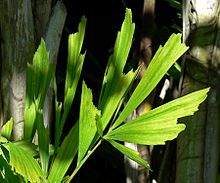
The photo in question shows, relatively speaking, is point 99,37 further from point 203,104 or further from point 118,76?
point 118,76

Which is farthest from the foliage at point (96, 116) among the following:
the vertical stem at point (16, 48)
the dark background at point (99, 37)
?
the dark background at point (99, 37)

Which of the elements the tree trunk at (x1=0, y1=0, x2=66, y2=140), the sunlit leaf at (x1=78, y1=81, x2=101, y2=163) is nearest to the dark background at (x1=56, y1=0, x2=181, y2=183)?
the tree trunk at (x1=0, y1=0, x2=66, y2=140)

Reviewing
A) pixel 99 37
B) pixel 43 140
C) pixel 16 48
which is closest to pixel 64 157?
pixel 43 140

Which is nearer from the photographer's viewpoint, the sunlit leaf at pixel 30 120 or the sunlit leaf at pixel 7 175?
the sunlit leaf at pixel 7 175

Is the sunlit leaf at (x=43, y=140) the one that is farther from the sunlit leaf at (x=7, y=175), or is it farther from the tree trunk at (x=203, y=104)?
the tree trunk at (x=203, y=104)

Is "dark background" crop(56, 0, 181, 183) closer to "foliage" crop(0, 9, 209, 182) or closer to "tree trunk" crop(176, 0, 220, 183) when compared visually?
"tree trunk" crop(176, 0, 220, 183)
